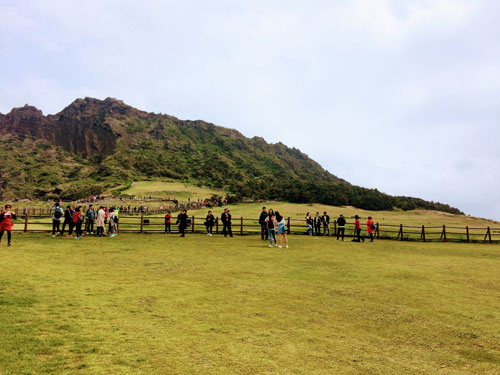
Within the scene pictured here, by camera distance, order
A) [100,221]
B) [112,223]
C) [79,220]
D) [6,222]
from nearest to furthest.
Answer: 1. [6,222]
2. [79,220]
3. [100,221]
4. [112,223]

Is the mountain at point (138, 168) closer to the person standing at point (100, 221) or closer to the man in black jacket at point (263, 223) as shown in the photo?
the man in black jacket at point (263, 223)

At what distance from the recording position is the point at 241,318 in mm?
6367

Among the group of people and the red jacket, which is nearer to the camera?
the red jacket

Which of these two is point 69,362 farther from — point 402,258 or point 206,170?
point 206,170

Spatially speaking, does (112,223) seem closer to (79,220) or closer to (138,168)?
(79,220)

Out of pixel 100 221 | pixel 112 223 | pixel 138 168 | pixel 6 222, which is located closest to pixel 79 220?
pixel 100 221

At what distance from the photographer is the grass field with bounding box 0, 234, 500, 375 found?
4.51 metres

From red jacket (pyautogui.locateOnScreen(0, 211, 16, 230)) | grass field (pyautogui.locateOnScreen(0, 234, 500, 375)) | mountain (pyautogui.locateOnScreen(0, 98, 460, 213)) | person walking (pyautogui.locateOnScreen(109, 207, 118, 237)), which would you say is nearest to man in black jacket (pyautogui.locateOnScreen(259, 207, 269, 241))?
grass field (pyautogui.locateOnScreen(0, 234, 500, 375))

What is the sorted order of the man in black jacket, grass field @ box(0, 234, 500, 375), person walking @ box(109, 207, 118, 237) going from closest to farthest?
grass field @ box(0, 234, 500, 375) → the man in black jacket → person walking @ box(109, 207, 118, 237)

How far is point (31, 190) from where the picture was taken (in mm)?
131375

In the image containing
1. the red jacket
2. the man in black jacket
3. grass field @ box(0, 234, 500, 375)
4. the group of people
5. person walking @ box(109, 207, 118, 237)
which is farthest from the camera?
person walking @ box(109, 207, 118, 237)

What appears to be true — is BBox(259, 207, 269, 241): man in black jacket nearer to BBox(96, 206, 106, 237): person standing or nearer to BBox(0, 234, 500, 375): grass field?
BBox(0, 234, 500, 375): grass field

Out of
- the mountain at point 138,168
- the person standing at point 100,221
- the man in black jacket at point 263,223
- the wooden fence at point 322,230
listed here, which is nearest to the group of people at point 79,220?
the person standing at point 100,221

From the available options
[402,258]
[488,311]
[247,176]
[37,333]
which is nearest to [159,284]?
[37,333]
